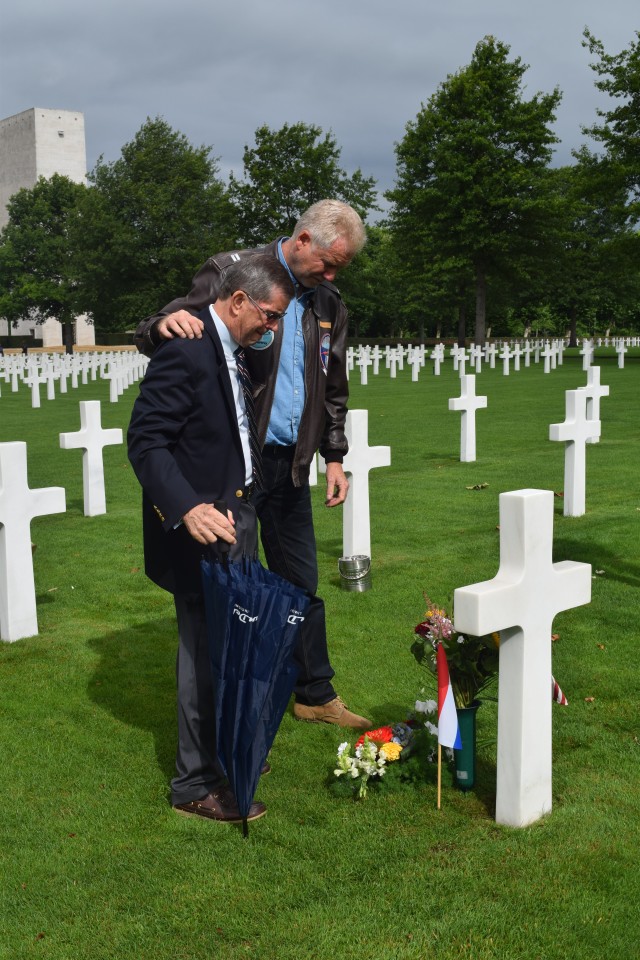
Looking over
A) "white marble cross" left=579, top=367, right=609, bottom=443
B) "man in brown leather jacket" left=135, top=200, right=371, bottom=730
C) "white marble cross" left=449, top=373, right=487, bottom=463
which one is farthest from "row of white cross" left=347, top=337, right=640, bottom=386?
"man in brown leather jacket" left=135, top=200, right=371, bottom=730

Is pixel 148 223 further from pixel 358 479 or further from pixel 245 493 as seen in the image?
pixel 245 493

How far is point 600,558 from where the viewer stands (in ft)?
24.3

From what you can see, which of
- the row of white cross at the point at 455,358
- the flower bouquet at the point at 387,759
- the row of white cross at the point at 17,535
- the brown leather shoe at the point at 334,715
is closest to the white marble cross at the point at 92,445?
the row of white cross at the point at 17,535

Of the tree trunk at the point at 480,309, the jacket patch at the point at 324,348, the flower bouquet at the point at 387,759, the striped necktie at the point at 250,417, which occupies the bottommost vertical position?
the flower bouquet at the point at 387,759

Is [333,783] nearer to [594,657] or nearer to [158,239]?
[594,657]

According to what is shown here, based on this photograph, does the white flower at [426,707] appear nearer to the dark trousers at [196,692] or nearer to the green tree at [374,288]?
the dark trousers at [196,692]

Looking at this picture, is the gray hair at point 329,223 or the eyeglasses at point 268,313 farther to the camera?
the gray hair at point 329,223

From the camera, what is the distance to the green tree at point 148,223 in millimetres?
54469

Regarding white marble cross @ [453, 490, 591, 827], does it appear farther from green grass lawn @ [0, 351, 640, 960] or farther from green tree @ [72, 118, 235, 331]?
green tree @ [72, 118, 235, 331]

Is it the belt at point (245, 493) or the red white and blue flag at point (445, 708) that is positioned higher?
the belt at point (245, 493)

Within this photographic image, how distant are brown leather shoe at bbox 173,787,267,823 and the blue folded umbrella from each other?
0.22m

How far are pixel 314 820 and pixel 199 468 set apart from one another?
1303 millimetres

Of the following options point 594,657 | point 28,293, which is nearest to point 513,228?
point 28,293

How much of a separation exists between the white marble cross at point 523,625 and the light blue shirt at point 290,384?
4.12 ft
